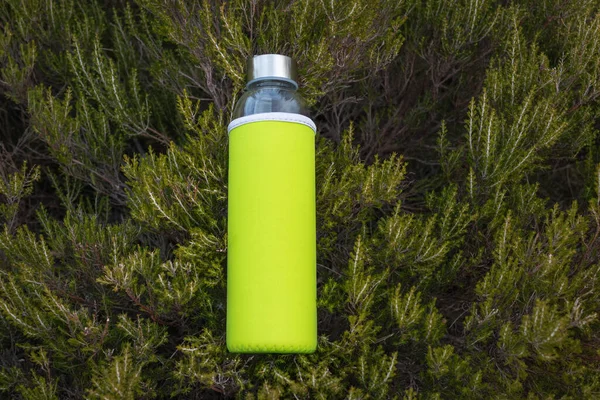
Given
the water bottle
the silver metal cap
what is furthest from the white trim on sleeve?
the silver metal cap

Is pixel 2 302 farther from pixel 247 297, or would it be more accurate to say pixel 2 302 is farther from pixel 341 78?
pixel 341 78

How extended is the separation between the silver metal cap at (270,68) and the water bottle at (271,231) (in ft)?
0.29

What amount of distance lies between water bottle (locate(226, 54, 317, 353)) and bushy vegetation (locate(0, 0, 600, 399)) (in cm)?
17

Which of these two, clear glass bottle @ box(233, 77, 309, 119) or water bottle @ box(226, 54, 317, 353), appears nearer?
water bottle @ box(226, 54, 317, 353)

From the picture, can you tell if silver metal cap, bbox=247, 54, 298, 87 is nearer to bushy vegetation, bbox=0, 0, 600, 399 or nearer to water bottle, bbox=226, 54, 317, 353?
water bottle, bbox=226, 54, 317, 353

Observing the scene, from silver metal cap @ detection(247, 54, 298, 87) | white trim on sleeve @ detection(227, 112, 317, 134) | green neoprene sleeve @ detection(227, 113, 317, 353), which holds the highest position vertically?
silver metal cap @ detection(247, 54, 298, 87)

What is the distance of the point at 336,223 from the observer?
2.39m

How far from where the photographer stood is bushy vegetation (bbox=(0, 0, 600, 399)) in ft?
7.03

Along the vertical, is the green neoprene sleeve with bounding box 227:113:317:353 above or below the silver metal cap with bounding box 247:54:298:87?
below

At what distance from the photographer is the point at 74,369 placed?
233cm

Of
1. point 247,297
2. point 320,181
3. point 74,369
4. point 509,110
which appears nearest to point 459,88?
point 509,110

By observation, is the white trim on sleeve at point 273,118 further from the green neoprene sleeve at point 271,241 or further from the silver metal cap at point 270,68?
the silver metal cap at point 270,68

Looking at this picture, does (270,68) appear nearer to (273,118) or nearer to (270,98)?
(270,98)

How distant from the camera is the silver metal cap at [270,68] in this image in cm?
216
